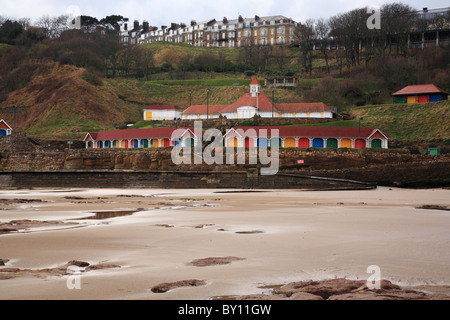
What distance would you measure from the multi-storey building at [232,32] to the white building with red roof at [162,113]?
53377 mm

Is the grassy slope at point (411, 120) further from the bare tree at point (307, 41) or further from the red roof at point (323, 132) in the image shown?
the bare tree at point (307, 41)

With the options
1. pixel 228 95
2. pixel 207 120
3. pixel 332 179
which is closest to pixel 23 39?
pixel 228 95

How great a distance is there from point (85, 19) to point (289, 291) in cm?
12777

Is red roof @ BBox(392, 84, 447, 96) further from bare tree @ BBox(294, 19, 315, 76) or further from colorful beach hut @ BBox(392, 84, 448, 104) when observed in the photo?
bare tree @ BBox(294, 19, 315, 76)

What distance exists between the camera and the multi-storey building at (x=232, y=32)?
134 metres

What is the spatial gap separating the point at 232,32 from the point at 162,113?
236 ft

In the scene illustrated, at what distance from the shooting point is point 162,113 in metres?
77.2

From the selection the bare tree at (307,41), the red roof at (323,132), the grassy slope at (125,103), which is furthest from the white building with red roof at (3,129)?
the bare tree at (307,41)

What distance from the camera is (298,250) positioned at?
8.79 m

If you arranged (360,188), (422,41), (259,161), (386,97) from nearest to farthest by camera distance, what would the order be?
(360,188), (259,161), (386,97), (422,41)

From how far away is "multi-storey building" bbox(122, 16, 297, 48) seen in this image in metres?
134

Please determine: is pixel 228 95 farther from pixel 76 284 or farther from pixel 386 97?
pixel 76 284

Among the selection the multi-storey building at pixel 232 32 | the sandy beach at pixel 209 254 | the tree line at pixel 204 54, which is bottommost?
the sandy beach at pixel 209 254

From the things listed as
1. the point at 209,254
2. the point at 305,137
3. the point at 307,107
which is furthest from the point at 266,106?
the point at 209,254
